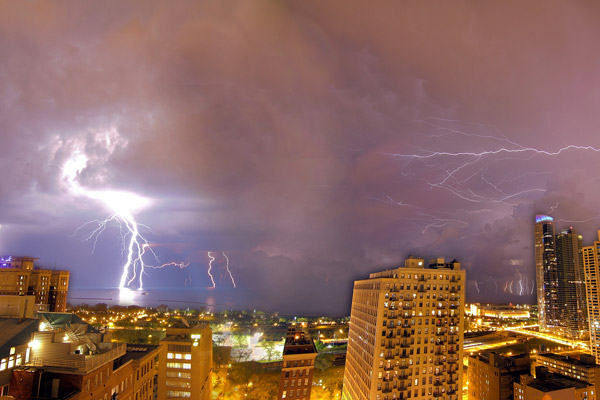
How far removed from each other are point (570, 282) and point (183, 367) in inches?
7080

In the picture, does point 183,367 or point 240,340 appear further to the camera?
→ point 240,340

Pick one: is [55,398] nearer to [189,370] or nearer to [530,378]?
[189,370]

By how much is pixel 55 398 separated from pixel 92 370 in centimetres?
218

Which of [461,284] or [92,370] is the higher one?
[461,284]

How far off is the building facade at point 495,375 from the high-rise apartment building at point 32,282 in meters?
76.2

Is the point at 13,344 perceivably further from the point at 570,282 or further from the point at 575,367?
the point at 570,282

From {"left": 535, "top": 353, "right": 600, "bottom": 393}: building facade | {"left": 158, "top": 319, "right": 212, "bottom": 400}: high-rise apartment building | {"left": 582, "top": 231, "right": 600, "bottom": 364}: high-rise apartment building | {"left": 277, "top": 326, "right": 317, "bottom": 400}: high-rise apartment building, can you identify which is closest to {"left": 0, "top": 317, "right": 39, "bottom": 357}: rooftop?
{"left": 158, "top": 319, "right": 212, "bottom": 400}: high-rise apartment building

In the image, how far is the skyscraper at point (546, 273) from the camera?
516 ft

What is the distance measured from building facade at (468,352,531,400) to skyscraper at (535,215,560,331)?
122 meters

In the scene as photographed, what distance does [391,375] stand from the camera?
1442 inches

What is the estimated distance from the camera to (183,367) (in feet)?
132

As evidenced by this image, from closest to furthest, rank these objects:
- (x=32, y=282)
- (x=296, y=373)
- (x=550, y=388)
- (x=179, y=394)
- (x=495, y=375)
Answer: (x=296, y=373), (x=179, y=394), (x=550, y=388), (x=495, y=375), (x=32, y=282)

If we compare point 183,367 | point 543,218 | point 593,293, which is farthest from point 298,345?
point 543,218

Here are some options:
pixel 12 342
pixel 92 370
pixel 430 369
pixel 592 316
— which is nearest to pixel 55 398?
pixel 92 370
